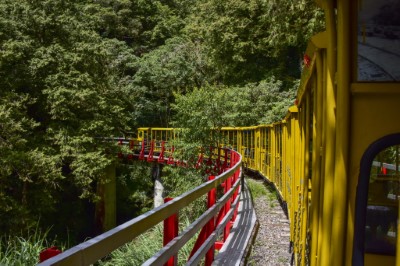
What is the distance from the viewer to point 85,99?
80.6ft

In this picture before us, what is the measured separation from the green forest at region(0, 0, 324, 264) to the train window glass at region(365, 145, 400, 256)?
39.6ft

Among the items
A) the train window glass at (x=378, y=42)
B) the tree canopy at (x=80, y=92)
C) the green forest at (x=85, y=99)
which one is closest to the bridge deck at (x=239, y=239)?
the train window glass at (x=378, y=42)

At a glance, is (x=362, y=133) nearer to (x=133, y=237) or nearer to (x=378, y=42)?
(x=378, y=42)

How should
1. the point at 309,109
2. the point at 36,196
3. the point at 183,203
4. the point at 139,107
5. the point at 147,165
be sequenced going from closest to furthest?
1. the point at 183,203
2. the point at 309,109
3. the point at 36,196
4. the point at 147,165
5. the point at 139,107

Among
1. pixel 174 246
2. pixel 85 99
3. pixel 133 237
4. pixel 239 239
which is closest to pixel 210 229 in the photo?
pixel 239 239

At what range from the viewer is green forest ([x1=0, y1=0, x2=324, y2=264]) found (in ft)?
68.3

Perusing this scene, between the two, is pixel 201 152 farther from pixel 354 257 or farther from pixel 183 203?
pixel 354 257

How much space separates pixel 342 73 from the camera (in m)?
2.74

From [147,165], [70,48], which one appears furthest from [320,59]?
[147,165]

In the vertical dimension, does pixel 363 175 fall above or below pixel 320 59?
below

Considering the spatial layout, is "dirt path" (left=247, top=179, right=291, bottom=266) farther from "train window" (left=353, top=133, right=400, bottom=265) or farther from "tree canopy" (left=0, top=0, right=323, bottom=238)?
"tree canopy" (left=0, top=0, right=323, bottom=238)

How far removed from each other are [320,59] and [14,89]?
22.9m

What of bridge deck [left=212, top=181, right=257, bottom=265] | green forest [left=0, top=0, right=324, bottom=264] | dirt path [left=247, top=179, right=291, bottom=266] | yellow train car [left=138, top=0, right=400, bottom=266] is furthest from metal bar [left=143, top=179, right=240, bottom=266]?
green forest [left=0, top=0, right=324, bottom=264]

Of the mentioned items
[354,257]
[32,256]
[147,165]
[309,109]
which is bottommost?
[147,165]
